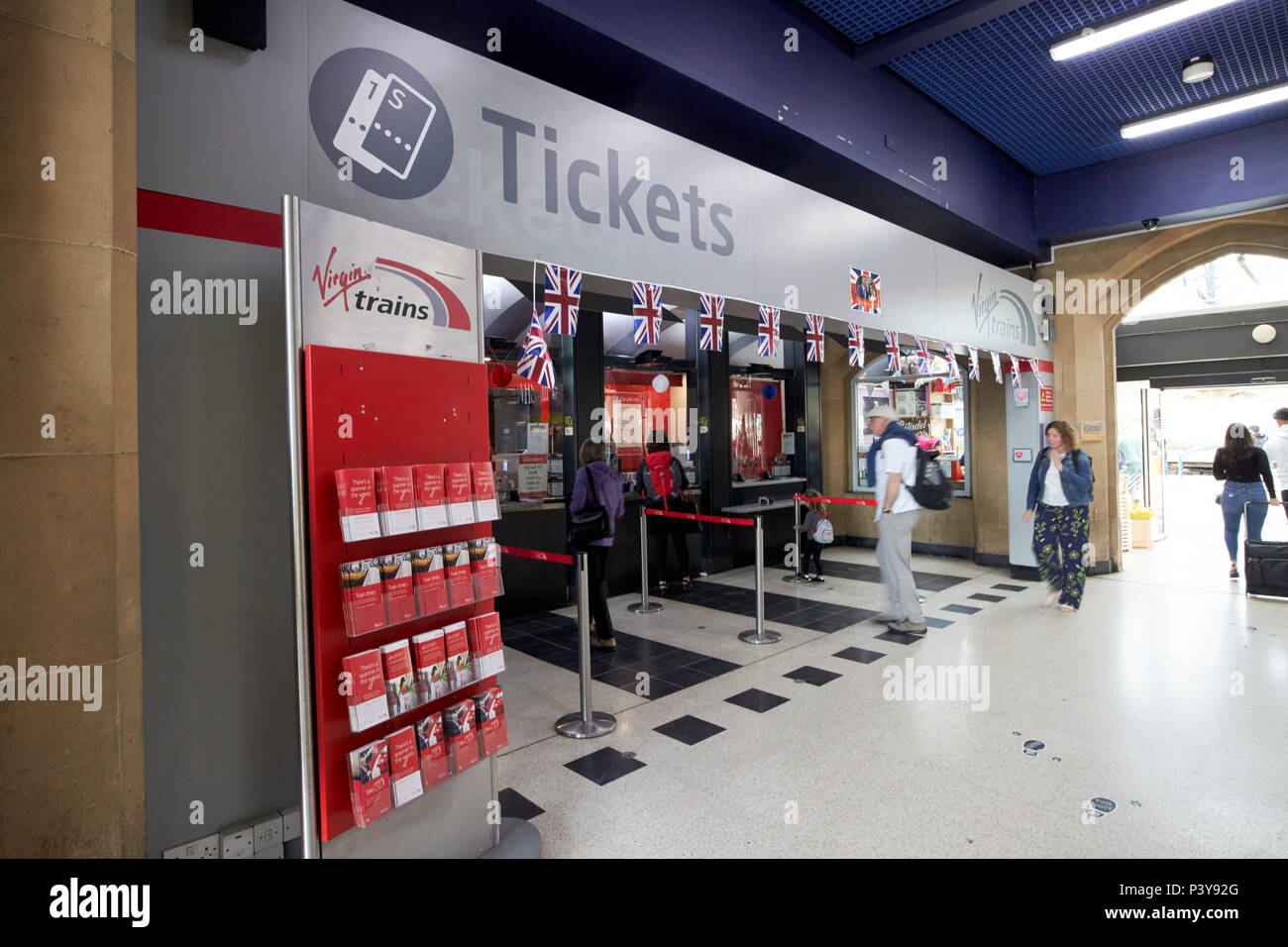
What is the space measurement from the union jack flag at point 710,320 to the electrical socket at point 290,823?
313cm

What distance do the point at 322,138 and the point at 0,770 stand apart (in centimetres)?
224

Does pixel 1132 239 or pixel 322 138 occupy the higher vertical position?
pixel 1132 239

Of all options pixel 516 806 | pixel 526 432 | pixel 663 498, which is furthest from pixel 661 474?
pixel 516 806

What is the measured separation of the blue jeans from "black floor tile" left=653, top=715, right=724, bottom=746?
262 inches

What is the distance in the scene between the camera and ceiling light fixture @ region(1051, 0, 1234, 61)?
427 cm

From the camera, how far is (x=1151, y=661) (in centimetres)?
474

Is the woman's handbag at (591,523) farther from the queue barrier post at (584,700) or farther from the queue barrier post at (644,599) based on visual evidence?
the queue barrier post at (584,700)

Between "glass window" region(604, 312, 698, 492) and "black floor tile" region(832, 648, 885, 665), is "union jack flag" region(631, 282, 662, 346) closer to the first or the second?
"black floor tile" region(832, 648, 885, 665)

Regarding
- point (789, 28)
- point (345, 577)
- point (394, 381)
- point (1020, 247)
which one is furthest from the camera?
point (1020, 247)

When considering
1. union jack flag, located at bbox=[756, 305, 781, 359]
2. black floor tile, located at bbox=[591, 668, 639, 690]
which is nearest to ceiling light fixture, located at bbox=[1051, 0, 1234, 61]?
union jack flag, located at bbox=[756, 305, 781, 359]

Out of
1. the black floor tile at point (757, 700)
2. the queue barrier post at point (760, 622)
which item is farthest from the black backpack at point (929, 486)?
the black floor tile at point (757, 700)

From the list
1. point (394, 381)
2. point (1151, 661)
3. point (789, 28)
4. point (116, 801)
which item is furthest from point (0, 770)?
point (1151, 661)

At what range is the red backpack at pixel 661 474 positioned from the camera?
698 cm
